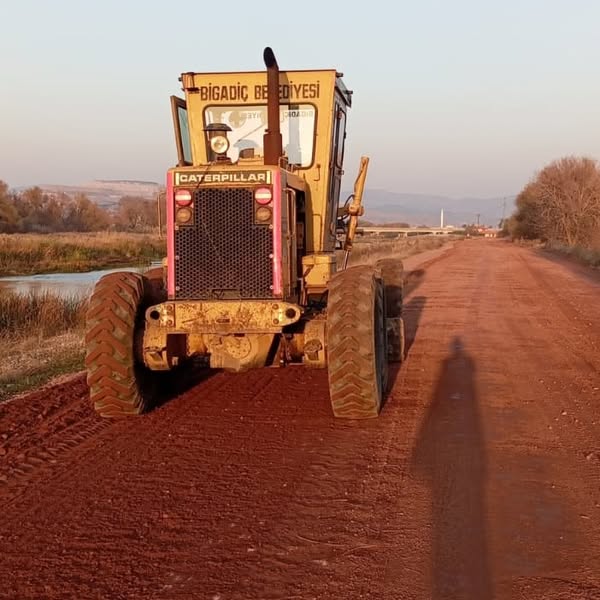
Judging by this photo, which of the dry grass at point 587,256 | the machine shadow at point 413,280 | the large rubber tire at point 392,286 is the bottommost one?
the machine shadow at point 413,280

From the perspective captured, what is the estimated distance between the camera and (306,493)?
17.3 feet

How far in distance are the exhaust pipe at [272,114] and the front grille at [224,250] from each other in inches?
37.0

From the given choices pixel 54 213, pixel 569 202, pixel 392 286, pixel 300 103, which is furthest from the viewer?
pixel 54 213

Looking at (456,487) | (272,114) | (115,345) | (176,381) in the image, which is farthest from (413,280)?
(456,487)

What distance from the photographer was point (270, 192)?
6.96 meters

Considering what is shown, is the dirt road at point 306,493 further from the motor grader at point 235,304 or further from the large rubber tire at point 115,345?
the motor grader at point 235,304

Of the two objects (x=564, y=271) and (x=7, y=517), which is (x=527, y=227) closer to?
(x=564, y=271)

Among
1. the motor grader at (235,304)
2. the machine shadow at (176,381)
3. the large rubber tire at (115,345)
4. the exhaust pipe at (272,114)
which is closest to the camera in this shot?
the motor grader at (235,304)

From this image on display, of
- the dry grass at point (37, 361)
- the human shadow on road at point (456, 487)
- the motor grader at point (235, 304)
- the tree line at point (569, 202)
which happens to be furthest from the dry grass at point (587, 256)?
the motor grader at point (235, 304)

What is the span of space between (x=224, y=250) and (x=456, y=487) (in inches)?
118

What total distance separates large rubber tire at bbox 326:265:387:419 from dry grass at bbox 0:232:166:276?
28.6 metres

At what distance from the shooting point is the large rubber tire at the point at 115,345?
22.9 feet

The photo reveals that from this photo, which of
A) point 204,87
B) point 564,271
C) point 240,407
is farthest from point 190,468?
point 564,271

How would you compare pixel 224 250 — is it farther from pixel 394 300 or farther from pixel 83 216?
pixel 83 216
